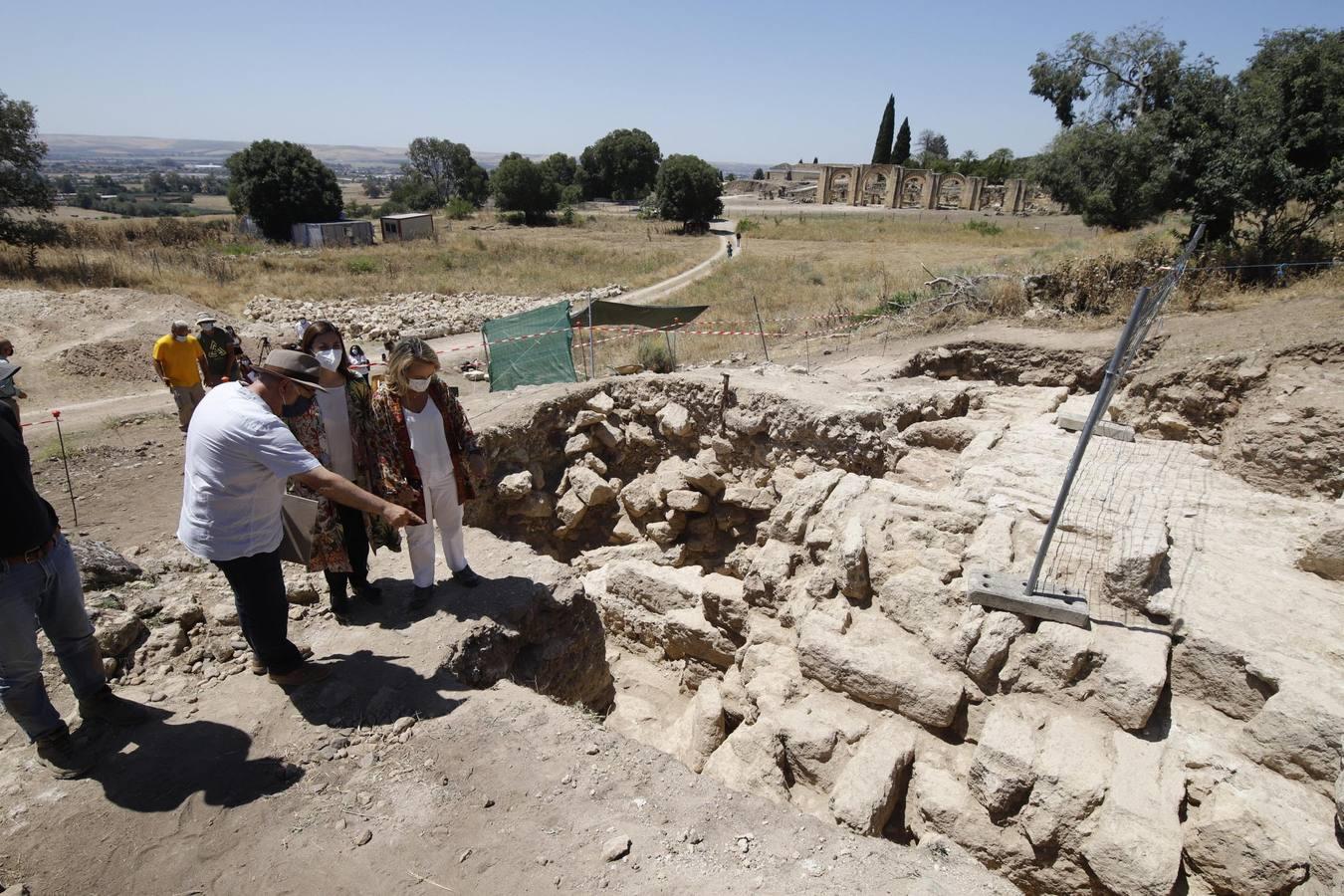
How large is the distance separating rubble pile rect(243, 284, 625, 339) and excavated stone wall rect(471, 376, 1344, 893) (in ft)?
52.2

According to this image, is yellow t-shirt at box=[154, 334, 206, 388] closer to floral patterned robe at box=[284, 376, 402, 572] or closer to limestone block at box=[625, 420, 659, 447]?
limestone block at box=[625, 420, 659, 447]

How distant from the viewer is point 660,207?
149 feet

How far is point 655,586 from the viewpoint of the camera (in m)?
6.91

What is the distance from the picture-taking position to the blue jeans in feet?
10.2

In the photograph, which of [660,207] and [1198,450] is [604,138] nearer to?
[660,207]

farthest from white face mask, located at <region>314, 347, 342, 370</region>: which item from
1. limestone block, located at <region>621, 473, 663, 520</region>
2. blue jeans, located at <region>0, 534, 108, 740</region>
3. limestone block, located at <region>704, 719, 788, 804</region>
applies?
limestone block, located at <region>621, 473, 663, 520</region>

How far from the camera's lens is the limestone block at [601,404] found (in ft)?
31.3

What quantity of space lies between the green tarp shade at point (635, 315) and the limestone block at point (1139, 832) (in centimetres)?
1124

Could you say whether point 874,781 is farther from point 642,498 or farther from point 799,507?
point 642,498

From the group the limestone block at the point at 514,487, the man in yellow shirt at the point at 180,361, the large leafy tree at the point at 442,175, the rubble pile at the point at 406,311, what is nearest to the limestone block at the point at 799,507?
the limestone block at the point at 514,487

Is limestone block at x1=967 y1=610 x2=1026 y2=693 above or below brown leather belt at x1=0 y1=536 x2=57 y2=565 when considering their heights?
below

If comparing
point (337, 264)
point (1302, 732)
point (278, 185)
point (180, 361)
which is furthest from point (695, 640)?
point (278, 185)

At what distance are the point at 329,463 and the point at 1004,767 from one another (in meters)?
4.43

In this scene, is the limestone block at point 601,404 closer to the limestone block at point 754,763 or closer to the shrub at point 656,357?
the shrub at point 656,357
